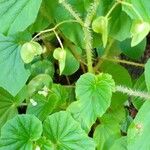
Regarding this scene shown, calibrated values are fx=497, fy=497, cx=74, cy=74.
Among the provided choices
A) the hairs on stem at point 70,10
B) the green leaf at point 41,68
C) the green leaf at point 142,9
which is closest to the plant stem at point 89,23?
the hairs on stem at point 70,10

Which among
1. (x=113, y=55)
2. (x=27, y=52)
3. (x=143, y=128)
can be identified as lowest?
(x=143, y=128)

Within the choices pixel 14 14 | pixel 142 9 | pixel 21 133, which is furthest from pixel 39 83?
pixel 142 9

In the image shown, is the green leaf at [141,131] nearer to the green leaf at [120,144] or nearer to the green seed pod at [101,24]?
the green leaf at [120,144]

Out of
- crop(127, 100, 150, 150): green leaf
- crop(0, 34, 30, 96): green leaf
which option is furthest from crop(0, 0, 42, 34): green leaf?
crop(127, 100, 150, 150): green leaf

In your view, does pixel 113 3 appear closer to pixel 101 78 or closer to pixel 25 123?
pixel 101 78

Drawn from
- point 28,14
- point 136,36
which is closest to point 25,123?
point 28,14

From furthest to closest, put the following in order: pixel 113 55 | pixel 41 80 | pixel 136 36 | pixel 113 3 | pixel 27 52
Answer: pixel 113 55, pixel 41 80, pixel 113 3, pixel 27 52, pixel 136 36

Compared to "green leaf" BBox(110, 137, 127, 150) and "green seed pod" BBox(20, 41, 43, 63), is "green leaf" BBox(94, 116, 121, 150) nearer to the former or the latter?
"green leaf" BBox(110, 137, 127, 150)
